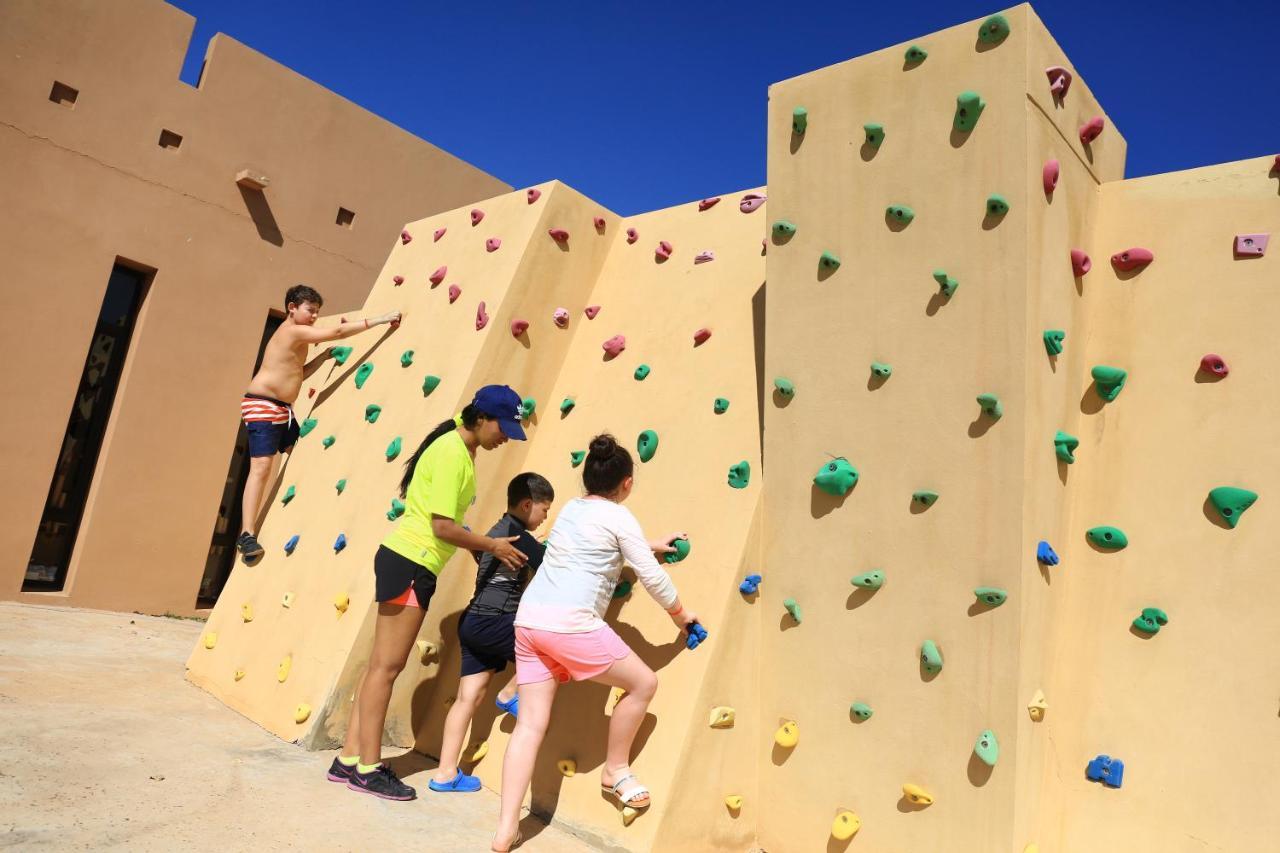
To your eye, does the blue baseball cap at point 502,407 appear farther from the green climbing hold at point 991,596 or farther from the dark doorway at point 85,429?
the dark doorway at point 85,429

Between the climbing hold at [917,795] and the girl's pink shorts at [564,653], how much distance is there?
961 mm

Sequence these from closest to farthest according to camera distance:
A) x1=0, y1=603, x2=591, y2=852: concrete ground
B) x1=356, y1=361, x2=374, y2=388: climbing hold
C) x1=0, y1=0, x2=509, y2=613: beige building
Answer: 1. x1=0, y1=603, x2=591, y2=852: concrete ground
2. x1=356, y1=361, x2=374, y2=388: climbing hold
3. x1=0, y1=0, x2=509, y2=613: beige building

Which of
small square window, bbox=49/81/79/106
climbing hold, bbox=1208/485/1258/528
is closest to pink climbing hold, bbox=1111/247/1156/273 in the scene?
climbing hold, bbox=1208/485/1258/528

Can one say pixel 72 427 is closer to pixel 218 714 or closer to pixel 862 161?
pixel 218 714

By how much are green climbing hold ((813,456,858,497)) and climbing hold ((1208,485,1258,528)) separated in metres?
1.09

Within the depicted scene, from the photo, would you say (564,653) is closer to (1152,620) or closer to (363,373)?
(1152,620)

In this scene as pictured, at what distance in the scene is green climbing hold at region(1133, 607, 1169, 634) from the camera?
2869 millimetres

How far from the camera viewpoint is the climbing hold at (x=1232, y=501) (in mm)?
2797

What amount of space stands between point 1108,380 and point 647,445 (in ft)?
5.57

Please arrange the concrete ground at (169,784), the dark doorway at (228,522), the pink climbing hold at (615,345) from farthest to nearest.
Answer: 1. the dark doorway at (228,522)
2. the pink climbing hold at (615,345)
3. the concrete ground at (169,784)

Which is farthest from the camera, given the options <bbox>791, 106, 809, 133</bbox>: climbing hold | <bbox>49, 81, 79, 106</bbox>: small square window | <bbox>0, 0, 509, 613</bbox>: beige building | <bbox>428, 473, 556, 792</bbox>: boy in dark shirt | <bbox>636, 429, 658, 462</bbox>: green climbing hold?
<bbox>49, 81, 79, 106</bbox>: small square window

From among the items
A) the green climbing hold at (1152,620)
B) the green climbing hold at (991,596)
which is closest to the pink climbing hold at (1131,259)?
the green climbing hold at (1152,620)

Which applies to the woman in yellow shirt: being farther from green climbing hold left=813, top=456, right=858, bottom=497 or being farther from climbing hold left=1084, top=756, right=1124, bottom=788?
climbing hold left=1084, top=756, right=1124, bottom=788

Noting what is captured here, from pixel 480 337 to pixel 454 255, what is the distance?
943 mm
